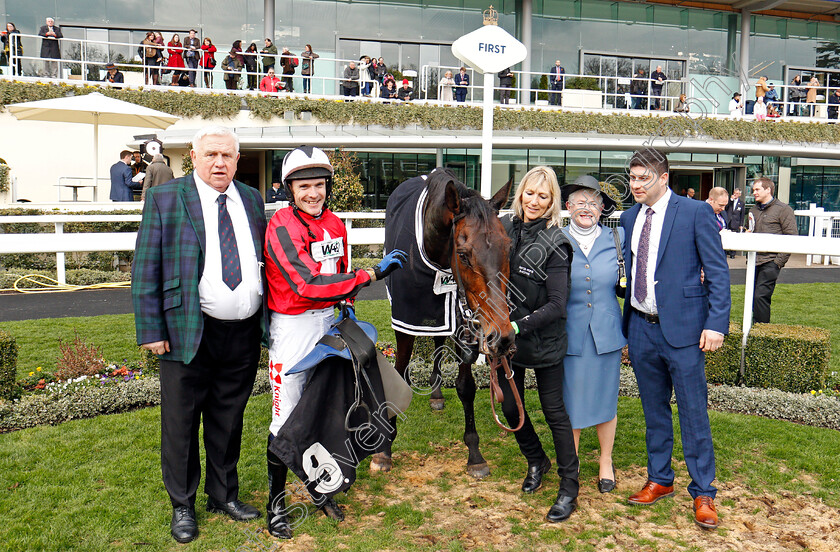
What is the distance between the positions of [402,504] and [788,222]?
567 centimetres

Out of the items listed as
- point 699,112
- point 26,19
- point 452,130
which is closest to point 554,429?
point 452,130

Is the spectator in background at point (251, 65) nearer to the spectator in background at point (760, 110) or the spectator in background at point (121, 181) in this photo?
the spectator in background at point (121, 181)

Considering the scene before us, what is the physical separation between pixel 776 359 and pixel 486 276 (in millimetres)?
3577

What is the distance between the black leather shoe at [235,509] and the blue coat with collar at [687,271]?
7.60 feet

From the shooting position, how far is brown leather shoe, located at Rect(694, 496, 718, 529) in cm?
307

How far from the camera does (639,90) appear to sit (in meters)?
23.0

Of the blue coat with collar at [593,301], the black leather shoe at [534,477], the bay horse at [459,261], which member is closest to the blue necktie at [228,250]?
the bay horse at [459,261]

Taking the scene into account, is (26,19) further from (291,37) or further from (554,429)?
(554,429)

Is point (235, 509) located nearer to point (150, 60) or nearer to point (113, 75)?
point (113, 75)

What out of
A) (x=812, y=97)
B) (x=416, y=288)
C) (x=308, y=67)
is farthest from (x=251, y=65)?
(x=812, y=97)

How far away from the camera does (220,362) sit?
3.07 metres

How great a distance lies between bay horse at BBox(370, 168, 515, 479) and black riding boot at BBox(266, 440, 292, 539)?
1.66 ft

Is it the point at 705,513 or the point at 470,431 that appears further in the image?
the point at 470,431

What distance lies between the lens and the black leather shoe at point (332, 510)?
3178mm
